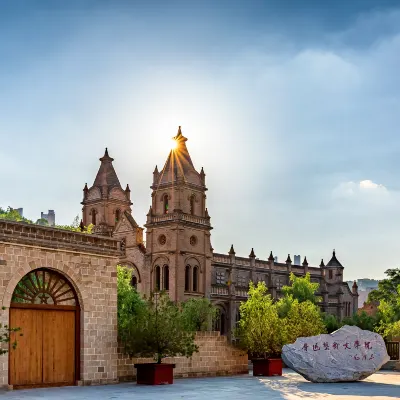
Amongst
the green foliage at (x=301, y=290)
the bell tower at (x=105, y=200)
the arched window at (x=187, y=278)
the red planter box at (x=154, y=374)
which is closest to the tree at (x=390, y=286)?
the green foliage at (x=301, y=290)

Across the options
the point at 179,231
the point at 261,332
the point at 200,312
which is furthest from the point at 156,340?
the point at 179,231

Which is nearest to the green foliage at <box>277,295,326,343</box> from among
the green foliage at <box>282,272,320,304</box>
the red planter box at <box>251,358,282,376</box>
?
the red planter box at <box>251,358,282,376</box>

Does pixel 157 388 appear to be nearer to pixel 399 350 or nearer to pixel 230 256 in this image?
pixel 399 350

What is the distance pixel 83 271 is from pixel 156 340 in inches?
118

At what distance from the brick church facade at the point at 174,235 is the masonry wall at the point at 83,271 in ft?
103

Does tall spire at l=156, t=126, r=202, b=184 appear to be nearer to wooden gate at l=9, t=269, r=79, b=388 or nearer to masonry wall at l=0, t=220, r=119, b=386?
masonry wall at l=0, t=220, r=119, b=386

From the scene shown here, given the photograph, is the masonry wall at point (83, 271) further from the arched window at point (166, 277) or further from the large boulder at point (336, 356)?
the arched window at point (166, 277)

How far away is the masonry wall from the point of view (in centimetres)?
1920

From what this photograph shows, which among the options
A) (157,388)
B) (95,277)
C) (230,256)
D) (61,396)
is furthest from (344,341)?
(230,256)

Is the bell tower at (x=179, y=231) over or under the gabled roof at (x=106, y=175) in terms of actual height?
under

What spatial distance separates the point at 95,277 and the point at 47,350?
2.66 metres

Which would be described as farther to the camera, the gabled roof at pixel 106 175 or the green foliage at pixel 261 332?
the gabled roof at pixel 106 175

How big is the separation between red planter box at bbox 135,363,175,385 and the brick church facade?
104 feet

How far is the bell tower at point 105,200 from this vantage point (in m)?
61.7
